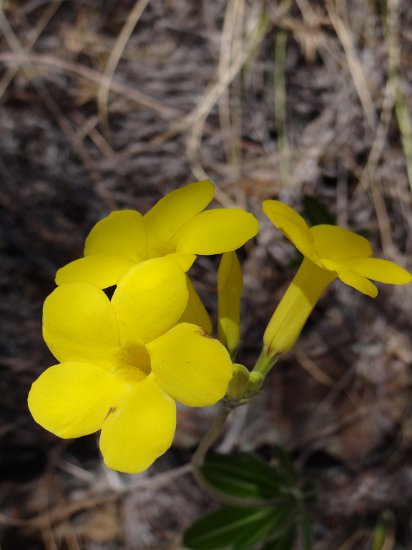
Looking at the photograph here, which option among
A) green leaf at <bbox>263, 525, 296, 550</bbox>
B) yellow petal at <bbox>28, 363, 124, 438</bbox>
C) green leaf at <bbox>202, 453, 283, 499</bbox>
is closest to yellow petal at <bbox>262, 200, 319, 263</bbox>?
yellow petal at <bbox>28, 363, 124, 438</bbox>

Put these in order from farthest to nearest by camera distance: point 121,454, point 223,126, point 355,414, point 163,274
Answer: point 223,126
point 355,414
point 163,274
point 121,454

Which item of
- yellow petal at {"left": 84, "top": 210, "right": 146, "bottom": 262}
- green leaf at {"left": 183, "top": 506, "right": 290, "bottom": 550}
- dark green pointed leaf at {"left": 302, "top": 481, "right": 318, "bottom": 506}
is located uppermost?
yellow petal at {"left": 84, "top": 210, "right": 146, "bottom": 262}

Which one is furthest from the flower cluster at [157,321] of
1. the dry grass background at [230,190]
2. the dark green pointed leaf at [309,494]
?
the dry grass background at [230,190]

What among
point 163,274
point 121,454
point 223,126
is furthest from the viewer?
point 223,126

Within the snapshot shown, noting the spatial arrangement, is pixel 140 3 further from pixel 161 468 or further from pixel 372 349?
pixel 161 468

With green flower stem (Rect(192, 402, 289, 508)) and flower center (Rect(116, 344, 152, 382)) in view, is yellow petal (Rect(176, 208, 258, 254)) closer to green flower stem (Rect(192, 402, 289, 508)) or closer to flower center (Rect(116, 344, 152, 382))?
flower center (Rect(116, 344, 152, 382))

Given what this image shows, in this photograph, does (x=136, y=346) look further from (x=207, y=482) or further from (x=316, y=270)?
(x=207, y=482)

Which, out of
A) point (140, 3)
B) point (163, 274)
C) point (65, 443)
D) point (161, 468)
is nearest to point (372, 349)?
point (161, 468)
